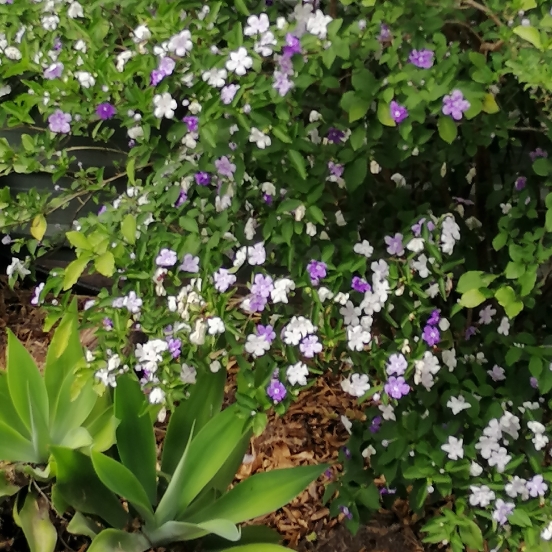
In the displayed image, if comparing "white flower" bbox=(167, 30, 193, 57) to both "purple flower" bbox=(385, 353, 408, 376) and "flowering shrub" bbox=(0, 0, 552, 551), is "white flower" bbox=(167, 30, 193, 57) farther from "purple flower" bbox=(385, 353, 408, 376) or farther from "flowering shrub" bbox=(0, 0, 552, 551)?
"purple flower" bbox=(385, 353, 408, 376)

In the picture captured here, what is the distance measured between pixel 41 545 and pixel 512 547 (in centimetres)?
96

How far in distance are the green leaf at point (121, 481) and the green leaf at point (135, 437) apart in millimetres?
82

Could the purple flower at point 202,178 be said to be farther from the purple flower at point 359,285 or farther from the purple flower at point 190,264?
the purple flower at point 359,285

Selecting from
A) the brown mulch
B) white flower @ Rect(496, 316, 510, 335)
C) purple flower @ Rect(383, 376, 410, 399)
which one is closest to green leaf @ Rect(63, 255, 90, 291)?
purple flower @ Rect(383, 376, 410, 399)

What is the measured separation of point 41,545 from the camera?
49.6 inches

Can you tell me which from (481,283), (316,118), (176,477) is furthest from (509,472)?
(316,118)

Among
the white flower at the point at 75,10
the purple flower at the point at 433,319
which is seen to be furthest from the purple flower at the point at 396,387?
the white flower at the point at 75,10

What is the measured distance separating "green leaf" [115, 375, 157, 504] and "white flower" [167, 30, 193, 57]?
0.67 m

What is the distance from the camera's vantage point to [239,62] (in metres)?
0.88

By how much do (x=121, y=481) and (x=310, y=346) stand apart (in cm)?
50

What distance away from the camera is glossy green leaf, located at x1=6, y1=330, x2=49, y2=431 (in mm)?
1409

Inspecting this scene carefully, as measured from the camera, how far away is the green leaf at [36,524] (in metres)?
1.26

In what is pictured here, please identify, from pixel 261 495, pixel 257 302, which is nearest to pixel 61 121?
pixel 257 302

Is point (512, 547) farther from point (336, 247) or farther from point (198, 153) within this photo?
point (198, 153)
